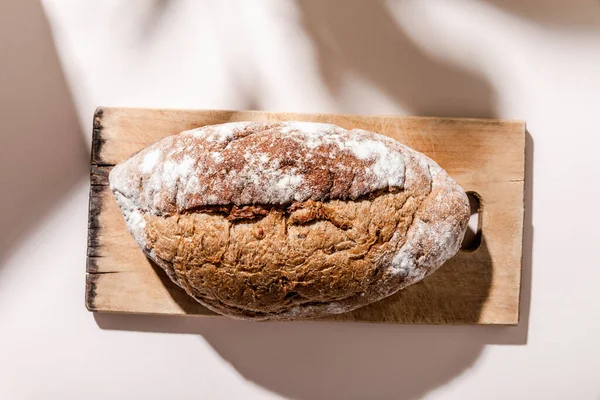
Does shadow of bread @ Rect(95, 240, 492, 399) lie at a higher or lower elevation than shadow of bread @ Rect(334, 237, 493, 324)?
lower

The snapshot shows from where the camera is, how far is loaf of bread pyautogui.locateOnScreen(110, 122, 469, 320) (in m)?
1.31

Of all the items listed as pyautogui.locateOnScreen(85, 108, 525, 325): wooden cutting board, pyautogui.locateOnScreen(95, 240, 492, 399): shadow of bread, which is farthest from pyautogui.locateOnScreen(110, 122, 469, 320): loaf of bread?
pyautogui.locateOnScreen(95, 240, 492, 399): shadow of bread

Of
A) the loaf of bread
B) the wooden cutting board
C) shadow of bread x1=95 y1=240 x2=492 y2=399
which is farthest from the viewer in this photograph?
shadow of bread x1=95 y1=240 x2=492 y2=399

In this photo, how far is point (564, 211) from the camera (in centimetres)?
177

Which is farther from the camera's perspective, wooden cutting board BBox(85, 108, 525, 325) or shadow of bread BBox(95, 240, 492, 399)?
shadow of bread BBox(95, 240, 492, 399)

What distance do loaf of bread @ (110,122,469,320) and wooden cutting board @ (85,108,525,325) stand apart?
0.29m

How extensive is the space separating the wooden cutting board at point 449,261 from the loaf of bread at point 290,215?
29 cm

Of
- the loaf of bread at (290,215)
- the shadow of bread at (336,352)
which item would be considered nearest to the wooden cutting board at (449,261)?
the shadow of bread at (336,352)

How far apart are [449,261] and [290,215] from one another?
2.33 feet

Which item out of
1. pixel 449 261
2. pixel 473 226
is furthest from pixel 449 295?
pixel 473 226

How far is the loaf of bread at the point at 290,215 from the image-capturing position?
51.4 inches

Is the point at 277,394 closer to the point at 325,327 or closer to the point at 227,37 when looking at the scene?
the point at 325,327

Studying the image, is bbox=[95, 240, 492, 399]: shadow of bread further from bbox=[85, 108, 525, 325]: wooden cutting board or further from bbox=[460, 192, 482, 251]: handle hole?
bbox=[460, 192, 482, 251]: handle hole

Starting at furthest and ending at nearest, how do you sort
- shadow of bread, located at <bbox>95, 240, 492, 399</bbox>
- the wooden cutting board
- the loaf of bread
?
1. shadow of bread, located at <bbox>95, 240, 492, 399</bbox>
2. the wooden cutting board
3. the loaf of bread
